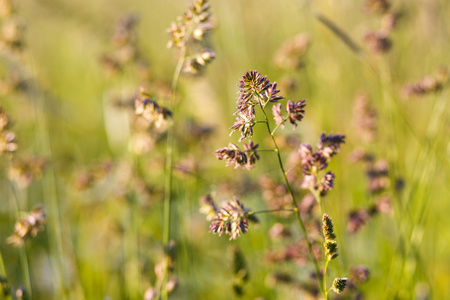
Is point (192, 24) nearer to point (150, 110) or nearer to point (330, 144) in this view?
point (150, 110)

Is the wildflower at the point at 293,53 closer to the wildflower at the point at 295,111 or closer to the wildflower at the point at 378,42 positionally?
the wildflower at the point at 378,42

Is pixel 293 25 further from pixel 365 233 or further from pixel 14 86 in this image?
pixel 14 86

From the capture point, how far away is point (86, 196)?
3494 mm

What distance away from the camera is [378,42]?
90.8 inches

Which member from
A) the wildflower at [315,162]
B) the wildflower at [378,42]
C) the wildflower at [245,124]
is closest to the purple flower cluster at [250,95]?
the wildflower at [245,124]

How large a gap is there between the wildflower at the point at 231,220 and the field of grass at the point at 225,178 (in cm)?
1

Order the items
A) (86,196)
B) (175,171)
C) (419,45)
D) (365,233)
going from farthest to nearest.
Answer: (419,45) < (86,196) < (365,233) < (175,171)

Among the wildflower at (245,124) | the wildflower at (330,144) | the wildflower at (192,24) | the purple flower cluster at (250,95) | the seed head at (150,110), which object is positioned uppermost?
the wildflower at (192,24)

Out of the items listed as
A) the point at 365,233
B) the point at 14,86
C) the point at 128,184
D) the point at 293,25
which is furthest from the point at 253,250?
the point at 293,25

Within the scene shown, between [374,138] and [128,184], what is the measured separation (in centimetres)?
Result: 133

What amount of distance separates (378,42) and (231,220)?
144 centimetres

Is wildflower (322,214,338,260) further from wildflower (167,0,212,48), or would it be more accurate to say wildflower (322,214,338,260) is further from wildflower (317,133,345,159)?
wildflower (167,0,212,48)

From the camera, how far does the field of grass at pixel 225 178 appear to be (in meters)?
1.94

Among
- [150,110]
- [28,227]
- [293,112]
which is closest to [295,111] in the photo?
[293,112]
